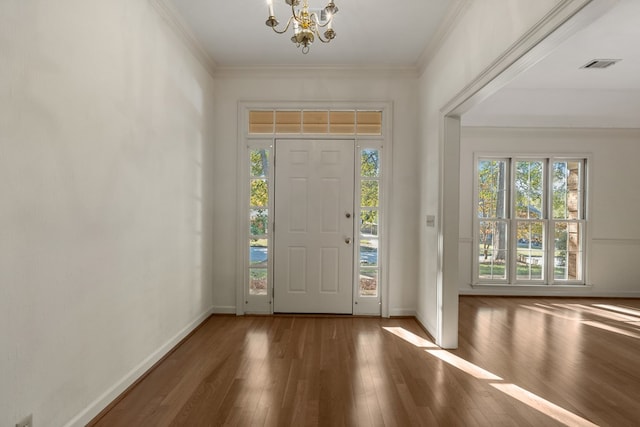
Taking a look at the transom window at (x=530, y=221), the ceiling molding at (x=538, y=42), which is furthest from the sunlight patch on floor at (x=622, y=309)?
the ceiling molding at (x=538, y=42)

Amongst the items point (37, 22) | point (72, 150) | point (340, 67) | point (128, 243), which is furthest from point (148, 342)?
point (340, 67)

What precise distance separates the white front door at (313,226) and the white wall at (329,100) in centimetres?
54

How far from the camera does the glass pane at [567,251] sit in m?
6.06

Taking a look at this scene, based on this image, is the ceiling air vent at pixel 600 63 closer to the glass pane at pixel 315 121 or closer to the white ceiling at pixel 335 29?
the white ceiling at pixel 335 29

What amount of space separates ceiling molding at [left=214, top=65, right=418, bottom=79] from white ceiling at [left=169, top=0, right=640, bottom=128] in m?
0.06

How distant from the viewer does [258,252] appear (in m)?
4.58

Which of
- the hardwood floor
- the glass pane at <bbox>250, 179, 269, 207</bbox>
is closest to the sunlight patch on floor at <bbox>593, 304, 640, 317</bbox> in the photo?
the hardwood floor

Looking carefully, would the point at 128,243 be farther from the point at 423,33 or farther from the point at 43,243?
the point at 423,33

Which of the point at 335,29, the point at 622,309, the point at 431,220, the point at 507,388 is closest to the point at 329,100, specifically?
the point at 335,29

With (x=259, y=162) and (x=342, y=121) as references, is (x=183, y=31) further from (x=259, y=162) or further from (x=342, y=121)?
(x=342, y=121)

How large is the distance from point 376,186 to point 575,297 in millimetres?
4123

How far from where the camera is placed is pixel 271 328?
158 inches

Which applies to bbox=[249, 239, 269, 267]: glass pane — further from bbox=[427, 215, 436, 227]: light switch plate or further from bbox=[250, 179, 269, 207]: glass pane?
bbox=[427, 215, 436, 227]: light switch plate

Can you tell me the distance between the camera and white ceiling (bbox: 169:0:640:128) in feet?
10.6
